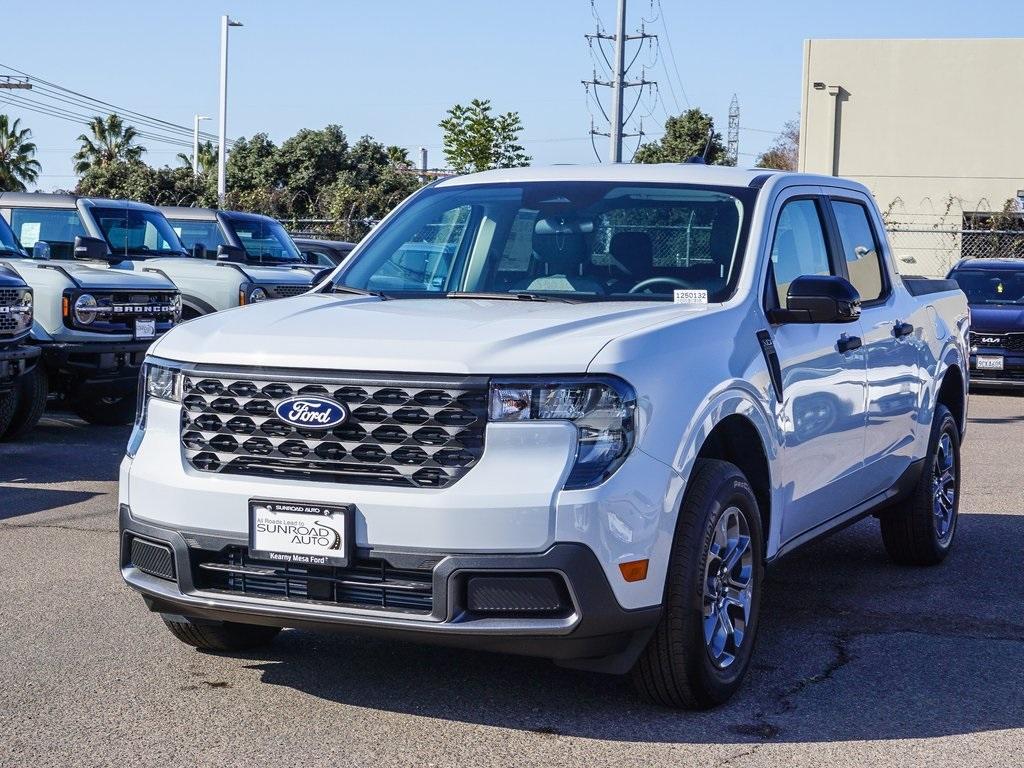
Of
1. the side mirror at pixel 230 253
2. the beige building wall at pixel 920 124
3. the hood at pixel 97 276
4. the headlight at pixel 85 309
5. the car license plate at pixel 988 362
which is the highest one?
the beige building wall at pixel 920 124

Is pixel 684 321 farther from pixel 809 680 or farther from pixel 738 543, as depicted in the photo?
pixel 809 680

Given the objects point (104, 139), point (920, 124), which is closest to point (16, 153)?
point (104, 139)

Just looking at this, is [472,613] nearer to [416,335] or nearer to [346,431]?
[346,431]

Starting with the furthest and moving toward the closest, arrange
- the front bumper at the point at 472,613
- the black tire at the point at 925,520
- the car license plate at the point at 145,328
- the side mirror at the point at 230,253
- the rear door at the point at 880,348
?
1. the side mirror at the point at 230,253
2. the car license plate at the point at 145,328
3. the black tire at the point at 925,520
4. the rear door at the point at 880,348
5. the front bumper at the point at 472,613

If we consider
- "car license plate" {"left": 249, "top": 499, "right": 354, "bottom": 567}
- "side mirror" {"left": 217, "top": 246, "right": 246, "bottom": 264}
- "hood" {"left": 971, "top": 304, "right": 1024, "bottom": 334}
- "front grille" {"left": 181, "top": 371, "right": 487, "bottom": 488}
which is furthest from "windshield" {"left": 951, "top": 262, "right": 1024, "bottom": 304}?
"car license plate" {"left": 249, "top": 499, "right": 354, "bottom": 567}

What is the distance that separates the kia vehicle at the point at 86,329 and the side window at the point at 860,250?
265 inches

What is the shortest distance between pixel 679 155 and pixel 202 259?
43.6 m

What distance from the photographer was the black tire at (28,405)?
37.3ft

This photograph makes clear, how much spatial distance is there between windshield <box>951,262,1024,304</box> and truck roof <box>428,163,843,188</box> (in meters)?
12.5

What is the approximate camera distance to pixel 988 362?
55.7ft

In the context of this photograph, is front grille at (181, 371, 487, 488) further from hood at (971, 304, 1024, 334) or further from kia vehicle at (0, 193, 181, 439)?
hood at (971, 304, 1024, 334)

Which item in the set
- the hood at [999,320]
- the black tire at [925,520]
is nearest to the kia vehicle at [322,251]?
the hood at [999,320]

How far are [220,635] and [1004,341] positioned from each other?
13.7 meters

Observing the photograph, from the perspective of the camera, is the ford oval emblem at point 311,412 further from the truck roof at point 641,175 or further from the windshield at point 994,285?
the windshield at point 994,285
